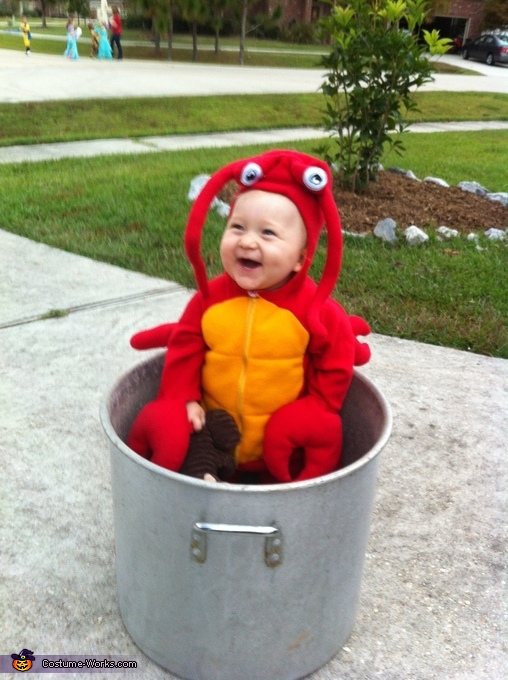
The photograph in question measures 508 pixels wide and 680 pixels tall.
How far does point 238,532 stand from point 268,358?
55 cm

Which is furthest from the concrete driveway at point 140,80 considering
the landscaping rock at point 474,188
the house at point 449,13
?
the house at point 449,13

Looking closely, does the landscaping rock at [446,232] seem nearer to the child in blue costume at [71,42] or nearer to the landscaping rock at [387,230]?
the landscaping rock at [387,230]

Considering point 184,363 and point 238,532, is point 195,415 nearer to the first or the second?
point 184,363

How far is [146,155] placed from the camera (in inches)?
299

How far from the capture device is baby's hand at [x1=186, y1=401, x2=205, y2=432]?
1.84 meters

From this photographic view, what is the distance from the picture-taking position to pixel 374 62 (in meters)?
5.19

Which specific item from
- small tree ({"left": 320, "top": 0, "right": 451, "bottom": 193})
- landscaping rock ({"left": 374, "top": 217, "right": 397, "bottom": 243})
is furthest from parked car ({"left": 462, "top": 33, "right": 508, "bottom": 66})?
landscaping rock ({"left": 374, "top": 217, "right": 397, "bottom": 243})

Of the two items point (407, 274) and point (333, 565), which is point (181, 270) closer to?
point (407, 274)

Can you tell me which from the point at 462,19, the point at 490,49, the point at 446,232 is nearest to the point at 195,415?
the point at 446,232

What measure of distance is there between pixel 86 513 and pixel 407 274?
254cm

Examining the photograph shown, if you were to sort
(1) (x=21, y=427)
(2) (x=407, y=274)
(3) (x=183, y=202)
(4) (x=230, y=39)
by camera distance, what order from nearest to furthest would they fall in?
(1) (x=21, y=427)
(2) (x=407, y=274)
(3) (x=183, y=202)
(4) (x=230, y=39)

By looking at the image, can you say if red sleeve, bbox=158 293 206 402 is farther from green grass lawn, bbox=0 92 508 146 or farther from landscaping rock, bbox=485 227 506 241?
green grass lawn, bbox=0 92 508 146

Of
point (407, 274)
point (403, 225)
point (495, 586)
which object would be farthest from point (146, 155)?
point (495, 586)

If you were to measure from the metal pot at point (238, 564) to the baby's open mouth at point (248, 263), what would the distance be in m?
0.46
